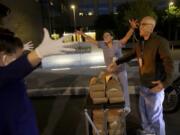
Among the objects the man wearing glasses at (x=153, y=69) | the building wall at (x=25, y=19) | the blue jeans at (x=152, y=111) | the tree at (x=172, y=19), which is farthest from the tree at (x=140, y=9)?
the man wearing glasses at (x=153, y=69)

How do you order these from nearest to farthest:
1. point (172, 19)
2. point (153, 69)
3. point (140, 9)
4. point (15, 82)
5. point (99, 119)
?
point (15, 82), point (99, 119), point (153, 69), point (140, 9), point (172, 19)

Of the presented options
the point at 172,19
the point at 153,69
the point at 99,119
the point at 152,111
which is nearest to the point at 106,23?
the point at 172,19

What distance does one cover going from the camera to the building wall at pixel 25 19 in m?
18.7

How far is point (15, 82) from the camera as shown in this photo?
2455 mm

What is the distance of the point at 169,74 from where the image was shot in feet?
14.8

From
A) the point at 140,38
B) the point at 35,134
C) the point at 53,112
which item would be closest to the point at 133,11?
the point at 53,112

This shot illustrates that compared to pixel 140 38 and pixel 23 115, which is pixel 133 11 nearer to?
pixel 140 38

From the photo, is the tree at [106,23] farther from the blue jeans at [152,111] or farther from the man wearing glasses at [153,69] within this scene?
the man wearing glasses at [153,69]

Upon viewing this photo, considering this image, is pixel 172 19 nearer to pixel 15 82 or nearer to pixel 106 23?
pixel 106 23

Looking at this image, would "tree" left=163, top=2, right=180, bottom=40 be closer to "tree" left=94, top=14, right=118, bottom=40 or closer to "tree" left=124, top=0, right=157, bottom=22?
"tree" left=124, top=0, right=157, bottom=22

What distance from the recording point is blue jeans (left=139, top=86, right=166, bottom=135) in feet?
15.9

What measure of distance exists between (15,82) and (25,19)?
18.4m

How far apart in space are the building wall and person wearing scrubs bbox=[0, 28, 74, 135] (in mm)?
15447

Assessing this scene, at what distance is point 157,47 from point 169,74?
38 cm
